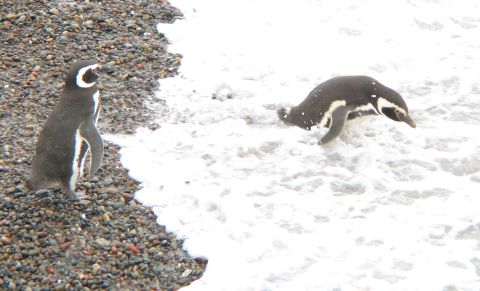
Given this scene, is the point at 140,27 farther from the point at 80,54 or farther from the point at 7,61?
the point at 7,61

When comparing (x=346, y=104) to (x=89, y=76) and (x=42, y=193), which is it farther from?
(x=42, y=193)

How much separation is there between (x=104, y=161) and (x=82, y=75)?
0.61 meters

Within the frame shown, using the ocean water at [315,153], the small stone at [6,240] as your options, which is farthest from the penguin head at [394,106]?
the small stone at [6,240]

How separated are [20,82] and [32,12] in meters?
1.03

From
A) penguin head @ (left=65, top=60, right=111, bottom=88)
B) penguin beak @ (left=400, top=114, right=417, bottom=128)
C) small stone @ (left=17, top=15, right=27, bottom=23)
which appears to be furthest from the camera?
small stone @ (left=17, top=15, right=27, bottom=23)

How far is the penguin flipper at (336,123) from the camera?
5160mm

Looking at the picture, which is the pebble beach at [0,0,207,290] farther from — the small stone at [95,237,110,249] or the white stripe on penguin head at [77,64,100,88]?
the white stripe on penguin head at [77,64,100,88]

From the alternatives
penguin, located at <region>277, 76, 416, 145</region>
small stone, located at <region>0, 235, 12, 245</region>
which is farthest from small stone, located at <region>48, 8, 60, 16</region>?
small stone, located at <region>0, 235, 12, 245</region>

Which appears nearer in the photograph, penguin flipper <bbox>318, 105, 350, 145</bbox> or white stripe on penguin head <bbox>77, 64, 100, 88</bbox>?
white stripe on penguin head <bbox>77, 64, 100, 88</bbox>

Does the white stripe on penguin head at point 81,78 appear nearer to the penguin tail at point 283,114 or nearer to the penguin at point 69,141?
the penguin at point 69,141

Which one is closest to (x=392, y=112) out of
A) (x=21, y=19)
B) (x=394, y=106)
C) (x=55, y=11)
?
(x=394, y=106)

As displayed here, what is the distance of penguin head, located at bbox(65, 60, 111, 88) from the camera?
461 centimetres

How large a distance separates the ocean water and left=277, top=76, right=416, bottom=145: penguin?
14cm

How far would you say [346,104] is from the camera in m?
5.25
